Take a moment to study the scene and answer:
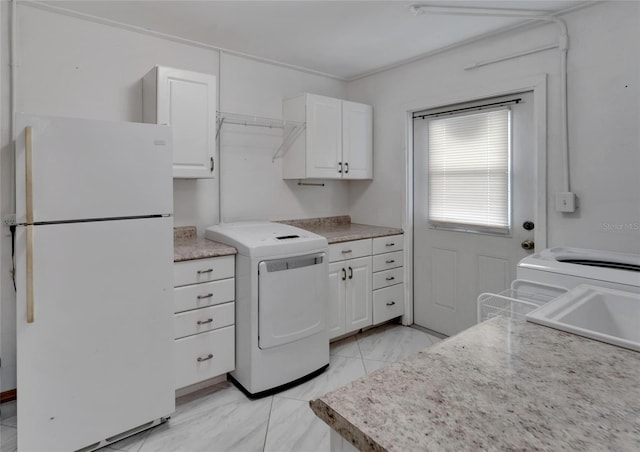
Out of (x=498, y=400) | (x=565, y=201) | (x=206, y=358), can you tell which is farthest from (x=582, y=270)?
(x=206, y=358)

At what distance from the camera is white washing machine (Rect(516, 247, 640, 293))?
1.50 metres

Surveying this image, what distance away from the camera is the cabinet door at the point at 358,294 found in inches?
115

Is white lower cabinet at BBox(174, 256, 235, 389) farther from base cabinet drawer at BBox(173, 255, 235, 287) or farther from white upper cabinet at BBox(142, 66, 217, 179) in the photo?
white upper cabinet at BBox(142, 66, 217, 179)

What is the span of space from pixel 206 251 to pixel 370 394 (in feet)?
5.59

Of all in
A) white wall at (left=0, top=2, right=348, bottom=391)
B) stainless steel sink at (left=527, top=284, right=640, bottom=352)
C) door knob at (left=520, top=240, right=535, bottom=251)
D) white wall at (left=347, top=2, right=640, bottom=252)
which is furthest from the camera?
door knob at (left=520, top=240, right=535, bottom=251)

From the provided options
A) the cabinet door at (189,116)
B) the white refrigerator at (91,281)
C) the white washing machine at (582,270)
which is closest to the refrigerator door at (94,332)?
the white refrigerator at (91,281)

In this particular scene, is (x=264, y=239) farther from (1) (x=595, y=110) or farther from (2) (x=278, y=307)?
(1) (x=595, y=110)

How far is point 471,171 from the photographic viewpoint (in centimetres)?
288

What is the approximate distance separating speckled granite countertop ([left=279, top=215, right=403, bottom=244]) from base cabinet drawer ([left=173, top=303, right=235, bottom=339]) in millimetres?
893

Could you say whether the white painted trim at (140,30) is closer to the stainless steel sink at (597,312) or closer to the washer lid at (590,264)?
the washer lid at (590,264)

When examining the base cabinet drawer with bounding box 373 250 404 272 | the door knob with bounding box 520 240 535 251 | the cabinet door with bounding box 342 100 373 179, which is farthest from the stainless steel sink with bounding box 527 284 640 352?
the cabinet door with bounding box 342 100 373 179

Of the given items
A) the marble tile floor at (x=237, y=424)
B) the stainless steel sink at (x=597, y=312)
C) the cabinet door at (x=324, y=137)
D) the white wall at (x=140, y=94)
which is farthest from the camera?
the cabinet door at (x=324, y=137)

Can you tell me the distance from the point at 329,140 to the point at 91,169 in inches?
76.4

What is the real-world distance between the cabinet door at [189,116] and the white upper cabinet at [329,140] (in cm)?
79
